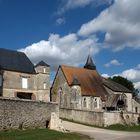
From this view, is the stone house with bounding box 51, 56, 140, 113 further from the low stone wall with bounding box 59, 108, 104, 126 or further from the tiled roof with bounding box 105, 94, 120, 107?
the low stone wall with bounding box 59, 108, 104, 126

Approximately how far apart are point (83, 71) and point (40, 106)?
26334 millimetres

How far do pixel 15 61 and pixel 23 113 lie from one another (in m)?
19.6

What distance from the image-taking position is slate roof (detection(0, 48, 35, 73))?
4453 cm

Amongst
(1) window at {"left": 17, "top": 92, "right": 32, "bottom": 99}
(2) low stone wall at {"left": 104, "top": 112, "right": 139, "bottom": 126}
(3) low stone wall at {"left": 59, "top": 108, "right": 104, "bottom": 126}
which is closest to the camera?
(3) low stone wall at {"left": 59, "top": 108, "right": 104, "bottom": 126}

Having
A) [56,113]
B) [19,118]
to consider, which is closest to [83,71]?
[56,113]

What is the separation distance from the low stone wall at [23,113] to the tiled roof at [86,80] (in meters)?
19.5

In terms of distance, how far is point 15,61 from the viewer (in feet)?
152

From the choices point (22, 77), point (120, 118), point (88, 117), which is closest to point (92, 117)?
point (88, 117)

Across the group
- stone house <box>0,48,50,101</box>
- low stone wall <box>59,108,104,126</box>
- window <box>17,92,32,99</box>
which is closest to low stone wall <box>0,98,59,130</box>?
low stone wall <box>59,108,104,126</box>

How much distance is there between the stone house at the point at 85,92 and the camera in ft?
164

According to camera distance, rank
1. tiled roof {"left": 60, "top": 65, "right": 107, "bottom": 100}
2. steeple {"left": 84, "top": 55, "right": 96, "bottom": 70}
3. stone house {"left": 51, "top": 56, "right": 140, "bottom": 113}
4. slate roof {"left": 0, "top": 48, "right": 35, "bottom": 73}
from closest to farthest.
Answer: slate roof {"left": 0, "top": 48, "right": 35, "bottom": 73}
stone house {"left": 51, "top": 56, "right": 140, "bottom": 113}
tiled roof {"left": 60, "top": 65, "right": 107, "bottom": 100}
steeple {"left": 84, "top": 55, "right": 96, "bottom": 70}

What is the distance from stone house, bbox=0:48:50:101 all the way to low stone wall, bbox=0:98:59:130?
13466 mm

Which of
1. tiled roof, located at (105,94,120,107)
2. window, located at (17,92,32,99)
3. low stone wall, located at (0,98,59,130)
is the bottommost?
low stone wall, located at (0,98,59,130)

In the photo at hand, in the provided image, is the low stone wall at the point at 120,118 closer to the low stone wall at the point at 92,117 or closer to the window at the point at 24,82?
the low stone wall at the point at 92,117
